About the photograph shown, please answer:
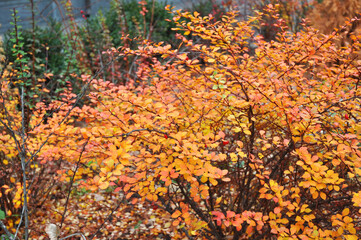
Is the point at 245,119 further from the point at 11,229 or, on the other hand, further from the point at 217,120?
the point at 11,229

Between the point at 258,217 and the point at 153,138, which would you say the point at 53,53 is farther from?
the point at 258,217

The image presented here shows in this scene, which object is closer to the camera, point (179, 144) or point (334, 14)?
point (179, 144)

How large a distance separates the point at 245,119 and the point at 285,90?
0.38 meters

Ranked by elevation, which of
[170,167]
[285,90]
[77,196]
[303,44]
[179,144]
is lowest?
[77,196]

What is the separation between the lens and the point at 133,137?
2049 millimetres

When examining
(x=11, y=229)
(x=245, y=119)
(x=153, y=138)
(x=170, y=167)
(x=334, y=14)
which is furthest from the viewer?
(x=334, y=14)

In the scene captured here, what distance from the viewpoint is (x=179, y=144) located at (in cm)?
181

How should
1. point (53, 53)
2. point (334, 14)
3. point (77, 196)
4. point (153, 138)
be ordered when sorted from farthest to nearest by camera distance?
point (53, 53)
point (334, 14)
point (77, 196)
point (153, 138)

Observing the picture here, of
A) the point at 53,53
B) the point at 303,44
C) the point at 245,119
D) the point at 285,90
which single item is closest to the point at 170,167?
the point at 245,119

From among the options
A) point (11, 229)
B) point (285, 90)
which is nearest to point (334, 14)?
point (285, 90)

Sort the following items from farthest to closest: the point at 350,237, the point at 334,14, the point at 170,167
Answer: the point at 334,14 < the point at 170,167 < the point at 350,237

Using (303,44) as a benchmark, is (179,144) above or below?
below

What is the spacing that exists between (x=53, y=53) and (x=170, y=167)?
5.11m

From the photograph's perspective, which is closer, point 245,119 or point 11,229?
point 245,119
